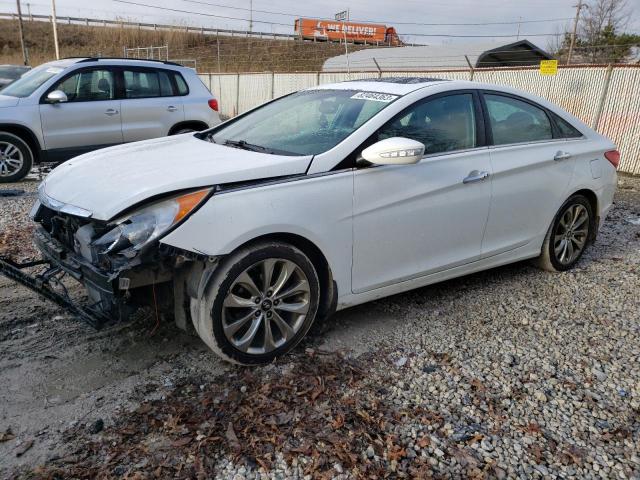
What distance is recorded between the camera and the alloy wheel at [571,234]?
198 inches

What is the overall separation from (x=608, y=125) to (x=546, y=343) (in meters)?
9.13

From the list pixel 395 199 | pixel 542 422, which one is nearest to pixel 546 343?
pixel 542 422

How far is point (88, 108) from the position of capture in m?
8.46

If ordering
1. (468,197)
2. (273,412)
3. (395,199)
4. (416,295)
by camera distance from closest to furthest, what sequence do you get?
(273,412) → (395,199) → (468,197) → (416,295)

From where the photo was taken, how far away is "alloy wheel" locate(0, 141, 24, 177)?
26.6 ft

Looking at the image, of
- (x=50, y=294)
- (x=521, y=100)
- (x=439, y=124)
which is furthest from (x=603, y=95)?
(x=50, y=294)

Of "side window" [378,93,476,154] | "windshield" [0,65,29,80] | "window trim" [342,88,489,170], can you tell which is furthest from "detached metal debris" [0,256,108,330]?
"windshield" [0,65,29,80]

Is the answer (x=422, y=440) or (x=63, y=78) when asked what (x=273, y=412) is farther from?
(x=63, y=78)

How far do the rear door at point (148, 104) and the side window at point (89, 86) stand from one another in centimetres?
22

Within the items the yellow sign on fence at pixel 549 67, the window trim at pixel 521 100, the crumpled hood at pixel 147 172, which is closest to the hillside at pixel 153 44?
the yellow sign on fence at pixel 549 67

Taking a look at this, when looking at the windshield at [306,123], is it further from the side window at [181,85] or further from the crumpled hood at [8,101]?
the side window at [181,85]

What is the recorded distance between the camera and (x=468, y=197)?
4078 millimetres

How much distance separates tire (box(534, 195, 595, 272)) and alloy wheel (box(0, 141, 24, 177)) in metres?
7.24

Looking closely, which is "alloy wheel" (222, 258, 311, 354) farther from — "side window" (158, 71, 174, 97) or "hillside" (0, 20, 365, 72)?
"hillside" (0, 20, 365, 72)
